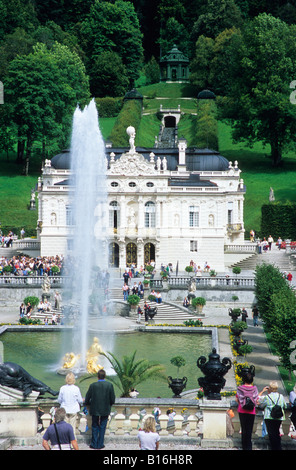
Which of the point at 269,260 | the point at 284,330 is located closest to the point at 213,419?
the point at 284,330

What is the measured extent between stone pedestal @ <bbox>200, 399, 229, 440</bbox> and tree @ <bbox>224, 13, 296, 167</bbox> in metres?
67.6

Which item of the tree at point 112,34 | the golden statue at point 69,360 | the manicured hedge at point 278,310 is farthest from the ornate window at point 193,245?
the tree at point 112,34

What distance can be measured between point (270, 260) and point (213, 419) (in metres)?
46.8

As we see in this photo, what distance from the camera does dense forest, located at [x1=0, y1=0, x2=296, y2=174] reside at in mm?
88438

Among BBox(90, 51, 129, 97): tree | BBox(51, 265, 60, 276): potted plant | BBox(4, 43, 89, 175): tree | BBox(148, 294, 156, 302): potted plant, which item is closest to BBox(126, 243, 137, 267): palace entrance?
BBox(51, 265, 60, 276): potted plant

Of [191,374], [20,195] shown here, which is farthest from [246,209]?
[191,374]

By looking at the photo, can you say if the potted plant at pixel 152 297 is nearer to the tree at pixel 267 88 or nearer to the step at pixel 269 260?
the step at pixel 269 260

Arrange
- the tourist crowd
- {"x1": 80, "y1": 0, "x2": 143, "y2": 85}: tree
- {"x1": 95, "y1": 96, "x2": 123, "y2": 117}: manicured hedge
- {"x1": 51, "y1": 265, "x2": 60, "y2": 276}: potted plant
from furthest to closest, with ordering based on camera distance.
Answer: {"x1": 80, "y1": 0, "x2": 143, "y2": 85}: tree < {"x1": 95, "y1": 96, "x2": 123, "y2": 117}: manicured hedge < the tourist crowd < {"x1": 51, "y1": 265, "x2": 60, "y2": 276}: potted plant

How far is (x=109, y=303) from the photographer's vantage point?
176 ft

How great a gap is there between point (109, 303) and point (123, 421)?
32820 millimetres

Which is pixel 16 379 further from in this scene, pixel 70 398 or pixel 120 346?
pixel 120 346

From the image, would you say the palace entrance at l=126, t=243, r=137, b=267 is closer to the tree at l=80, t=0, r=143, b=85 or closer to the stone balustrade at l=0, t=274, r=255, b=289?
the stone balustrade at l=0, t=274, r=255, b=289

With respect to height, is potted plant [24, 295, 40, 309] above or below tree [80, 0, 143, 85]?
below

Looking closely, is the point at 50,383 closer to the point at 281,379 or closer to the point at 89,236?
the point at 281,379
